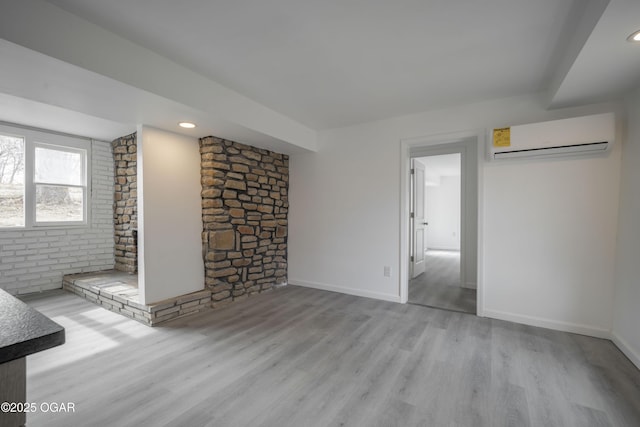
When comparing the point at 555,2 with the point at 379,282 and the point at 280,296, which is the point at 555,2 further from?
the point at 280,296

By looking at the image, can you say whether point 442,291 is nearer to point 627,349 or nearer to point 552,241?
point 552,241

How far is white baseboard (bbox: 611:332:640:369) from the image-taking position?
211 cm

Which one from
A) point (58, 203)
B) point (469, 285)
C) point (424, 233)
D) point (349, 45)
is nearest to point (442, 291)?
point (469, 285)

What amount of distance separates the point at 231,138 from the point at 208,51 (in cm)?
134

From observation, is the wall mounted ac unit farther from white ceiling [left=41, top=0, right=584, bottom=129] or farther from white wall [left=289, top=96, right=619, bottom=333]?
white ceiling [left=41, top=0, right=584, bottom=129]

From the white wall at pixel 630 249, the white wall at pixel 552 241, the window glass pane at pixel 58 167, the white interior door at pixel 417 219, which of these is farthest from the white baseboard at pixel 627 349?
the window glass pane at pixel 58 167

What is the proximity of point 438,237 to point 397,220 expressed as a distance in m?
6.21

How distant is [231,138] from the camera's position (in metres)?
3.46

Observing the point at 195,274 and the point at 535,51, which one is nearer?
the point at 535,51

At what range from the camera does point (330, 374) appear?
2037mm

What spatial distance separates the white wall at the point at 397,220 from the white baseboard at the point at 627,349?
144 millimetres

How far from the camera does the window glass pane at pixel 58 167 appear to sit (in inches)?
155

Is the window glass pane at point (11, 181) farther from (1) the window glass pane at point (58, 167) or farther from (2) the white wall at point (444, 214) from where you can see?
(2) the white wall at point (444, 214)

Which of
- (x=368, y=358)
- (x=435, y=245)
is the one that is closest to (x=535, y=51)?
(x=368, y=358)
